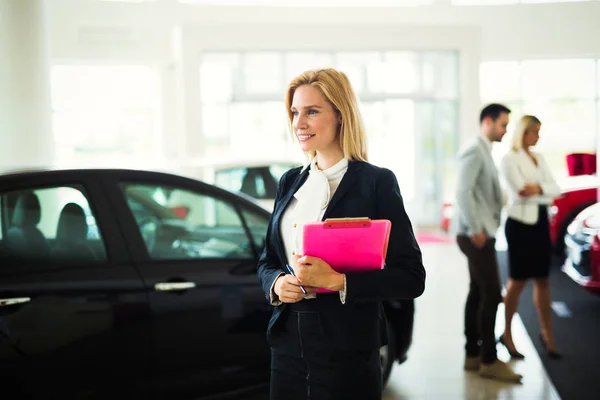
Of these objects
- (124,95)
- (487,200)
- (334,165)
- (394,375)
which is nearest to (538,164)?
(487,200)

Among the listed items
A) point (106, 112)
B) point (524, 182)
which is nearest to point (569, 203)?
point (524, 182)

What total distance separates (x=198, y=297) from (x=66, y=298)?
1.93 ft

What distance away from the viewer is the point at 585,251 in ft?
19.1

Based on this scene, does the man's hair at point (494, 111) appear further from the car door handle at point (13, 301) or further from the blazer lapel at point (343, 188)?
the car door handle at point (13, 301)

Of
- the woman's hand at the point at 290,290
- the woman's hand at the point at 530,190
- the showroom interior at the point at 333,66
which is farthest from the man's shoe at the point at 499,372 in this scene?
the showroom interior at the point at 333,66

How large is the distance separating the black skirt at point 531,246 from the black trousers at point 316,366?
300cm

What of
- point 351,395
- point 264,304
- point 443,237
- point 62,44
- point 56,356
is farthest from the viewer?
point 62,44

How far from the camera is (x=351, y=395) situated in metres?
2.02

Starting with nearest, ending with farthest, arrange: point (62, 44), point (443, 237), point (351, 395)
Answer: point (351, 395) < point (443, 237) < point (62, 44)

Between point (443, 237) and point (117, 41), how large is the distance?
7660 mm

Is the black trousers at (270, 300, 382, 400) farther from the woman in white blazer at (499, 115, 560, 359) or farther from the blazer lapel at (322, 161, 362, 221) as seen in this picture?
the woman in white blazer at (499, 115, 560, 359)

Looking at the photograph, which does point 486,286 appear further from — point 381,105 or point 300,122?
point 381,105

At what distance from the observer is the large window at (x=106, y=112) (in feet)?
55.3

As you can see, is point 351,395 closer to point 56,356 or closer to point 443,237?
point 56,356
